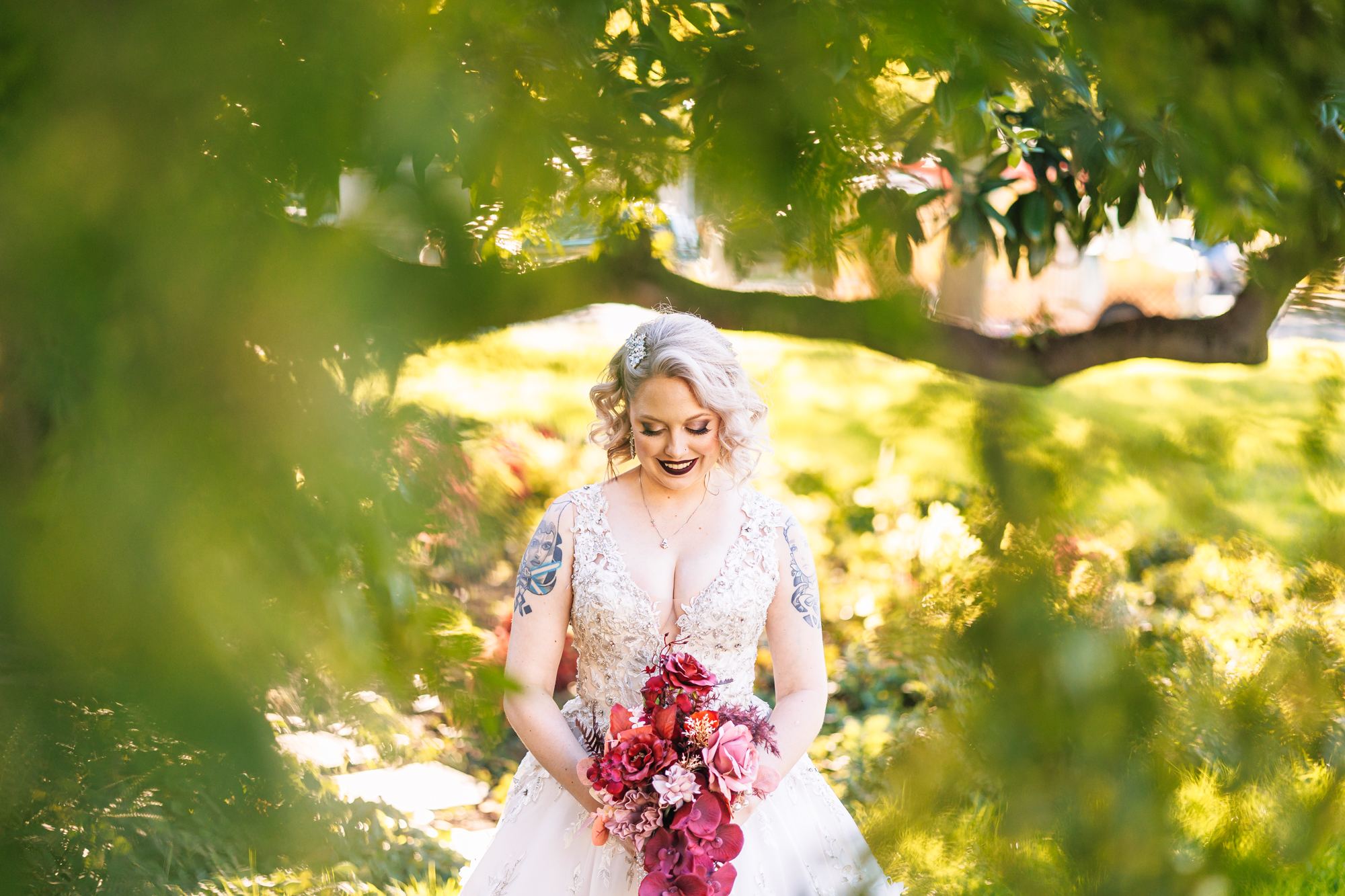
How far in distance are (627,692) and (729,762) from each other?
0.48m

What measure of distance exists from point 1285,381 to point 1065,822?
35cm

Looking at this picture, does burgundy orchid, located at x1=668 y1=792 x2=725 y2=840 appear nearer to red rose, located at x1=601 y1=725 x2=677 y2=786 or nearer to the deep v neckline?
red rose, located at x1=601 y1=725 x2=677 y2=786

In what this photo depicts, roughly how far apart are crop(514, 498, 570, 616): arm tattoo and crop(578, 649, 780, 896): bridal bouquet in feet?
1.24

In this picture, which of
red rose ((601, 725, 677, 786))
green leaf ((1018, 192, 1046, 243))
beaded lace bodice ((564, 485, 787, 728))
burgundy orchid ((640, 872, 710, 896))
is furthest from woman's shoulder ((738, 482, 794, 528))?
green leaf ((1018, 192, 1046, 243))

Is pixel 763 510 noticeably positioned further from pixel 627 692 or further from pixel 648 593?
pixel 627 692

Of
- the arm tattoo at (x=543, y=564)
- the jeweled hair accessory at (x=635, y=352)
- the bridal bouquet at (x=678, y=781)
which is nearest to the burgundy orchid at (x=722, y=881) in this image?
the bridal bouquet at (x=678, y=781)

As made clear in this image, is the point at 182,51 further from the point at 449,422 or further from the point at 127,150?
the point at 449,422

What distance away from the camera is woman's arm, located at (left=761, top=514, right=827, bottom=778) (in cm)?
184

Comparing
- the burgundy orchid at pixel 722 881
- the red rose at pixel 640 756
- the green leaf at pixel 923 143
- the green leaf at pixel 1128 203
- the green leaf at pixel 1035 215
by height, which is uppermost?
the green leaf at pixel 1035 215

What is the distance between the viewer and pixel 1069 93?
514 millimetres

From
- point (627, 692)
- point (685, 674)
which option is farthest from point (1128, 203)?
point (627, 692)

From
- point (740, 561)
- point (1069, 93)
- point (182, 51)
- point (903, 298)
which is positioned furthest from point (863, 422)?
point (740, 561)

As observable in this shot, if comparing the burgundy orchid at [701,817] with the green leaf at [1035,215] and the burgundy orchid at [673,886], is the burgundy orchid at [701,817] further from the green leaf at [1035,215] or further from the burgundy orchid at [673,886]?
the green leaf at [1035,215]

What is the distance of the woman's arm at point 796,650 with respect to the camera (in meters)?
1.84
